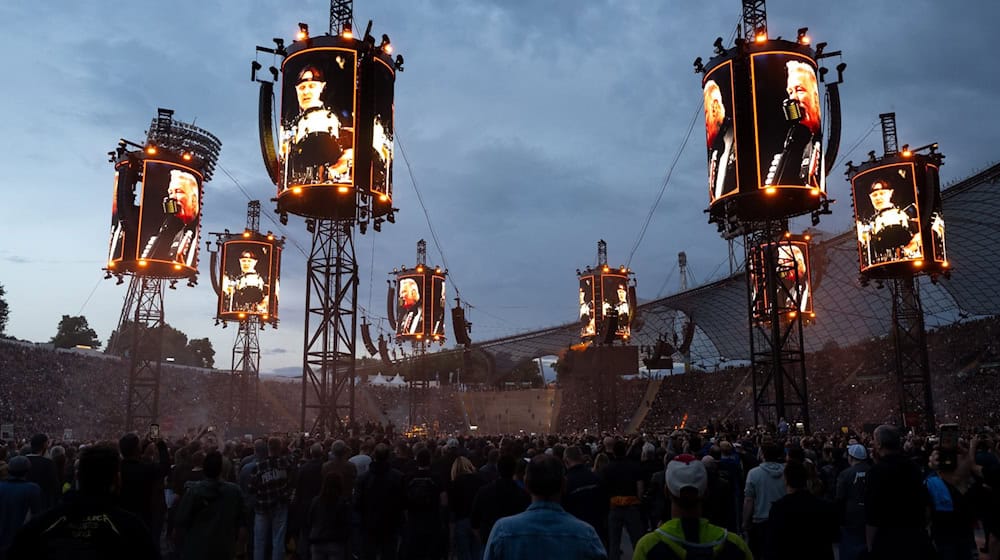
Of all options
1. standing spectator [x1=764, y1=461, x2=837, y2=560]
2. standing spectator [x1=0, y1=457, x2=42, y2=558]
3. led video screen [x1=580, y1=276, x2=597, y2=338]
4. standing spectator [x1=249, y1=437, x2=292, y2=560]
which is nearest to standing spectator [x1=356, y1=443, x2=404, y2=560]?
standing spectator [x1=249, y1=437, x2=292, y2=560]

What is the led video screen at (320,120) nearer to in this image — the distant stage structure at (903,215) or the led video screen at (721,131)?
the led video screen at (721,131)

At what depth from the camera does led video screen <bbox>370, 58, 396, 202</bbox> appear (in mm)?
25875

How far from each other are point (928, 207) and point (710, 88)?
39.5 feet

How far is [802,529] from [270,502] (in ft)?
22.4

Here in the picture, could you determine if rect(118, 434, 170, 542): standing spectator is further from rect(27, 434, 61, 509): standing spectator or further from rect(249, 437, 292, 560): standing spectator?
rect(27, 434, 61, 509): standing spectator

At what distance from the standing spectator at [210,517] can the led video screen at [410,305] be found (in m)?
43.4

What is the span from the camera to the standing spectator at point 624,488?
9578mm

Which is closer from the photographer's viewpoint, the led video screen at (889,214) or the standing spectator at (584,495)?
the standing spectator at (584,495)

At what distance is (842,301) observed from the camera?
2665 inches

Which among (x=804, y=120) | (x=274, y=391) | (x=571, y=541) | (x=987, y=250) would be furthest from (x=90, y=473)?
(x=274, y=391)

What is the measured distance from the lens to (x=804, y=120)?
86.9 ft

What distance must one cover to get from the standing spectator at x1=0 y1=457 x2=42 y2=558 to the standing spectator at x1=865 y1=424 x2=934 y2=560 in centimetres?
751

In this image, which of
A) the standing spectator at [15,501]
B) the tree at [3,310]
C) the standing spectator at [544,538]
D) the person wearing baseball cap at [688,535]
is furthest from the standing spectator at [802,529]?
the tree at [3,310]

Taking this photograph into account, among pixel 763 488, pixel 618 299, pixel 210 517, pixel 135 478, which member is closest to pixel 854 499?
pixel 763 488
